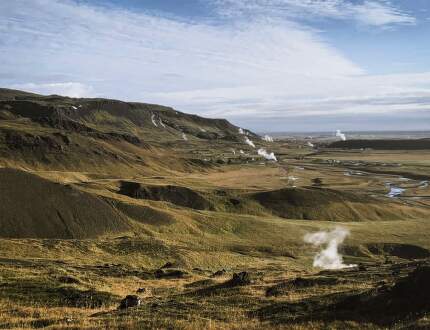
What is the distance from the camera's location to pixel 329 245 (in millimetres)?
76188

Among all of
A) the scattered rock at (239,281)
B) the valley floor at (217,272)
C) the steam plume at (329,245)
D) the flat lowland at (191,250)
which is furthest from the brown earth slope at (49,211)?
the scattered rock at (239,281)

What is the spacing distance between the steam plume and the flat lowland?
1.33 metres

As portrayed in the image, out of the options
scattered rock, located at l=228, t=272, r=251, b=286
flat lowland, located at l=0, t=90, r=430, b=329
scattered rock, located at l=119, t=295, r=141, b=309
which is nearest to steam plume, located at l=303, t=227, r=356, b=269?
flat lowland, located at l=0, t=90, r=430, b=329

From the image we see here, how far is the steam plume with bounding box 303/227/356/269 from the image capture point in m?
67.7

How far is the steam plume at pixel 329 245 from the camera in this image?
6769 centimetres

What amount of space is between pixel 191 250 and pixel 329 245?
22.9 m

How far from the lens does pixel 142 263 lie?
2250 inches

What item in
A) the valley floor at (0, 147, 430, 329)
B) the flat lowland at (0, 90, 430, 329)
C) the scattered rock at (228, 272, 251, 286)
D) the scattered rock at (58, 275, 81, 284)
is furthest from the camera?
the scattered rock at (228, 272, 251, 286)

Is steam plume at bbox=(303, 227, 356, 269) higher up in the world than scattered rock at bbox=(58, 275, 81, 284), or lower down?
lower down

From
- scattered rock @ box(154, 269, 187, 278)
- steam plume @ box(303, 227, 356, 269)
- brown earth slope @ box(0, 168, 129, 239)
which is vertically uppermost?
brown earth slope @ box(0, 168, 129, 239)

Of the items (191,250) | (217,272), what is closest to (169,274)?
(217,272)

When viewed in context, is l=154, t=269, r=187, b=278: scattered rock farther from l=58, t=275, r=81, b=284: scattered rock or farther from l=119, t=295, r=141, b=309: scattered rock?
l=119, t=295, r=141, b=309: scattered rock

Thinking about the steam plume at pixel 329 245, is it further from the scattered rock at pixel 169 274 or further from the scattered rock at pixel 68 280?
the scattered rock at pixel 68 280

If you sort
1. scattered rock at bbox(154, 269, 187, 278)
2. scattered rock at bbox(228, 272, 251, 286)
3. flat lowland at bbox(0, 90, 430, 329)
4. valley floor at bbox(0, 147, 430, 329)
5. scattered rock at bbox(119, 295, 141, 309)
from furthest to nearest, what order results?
scattered rock at bbox(154, 269, 187, 278) → scattered rock at bbox(228, 272, 251, 286) → scattered rock at bbox(119, 295, 141, 309) → flat lowland at bbox(0, 90, 430, 329) → valley floor at bbox(0, 147, 430, 329)
